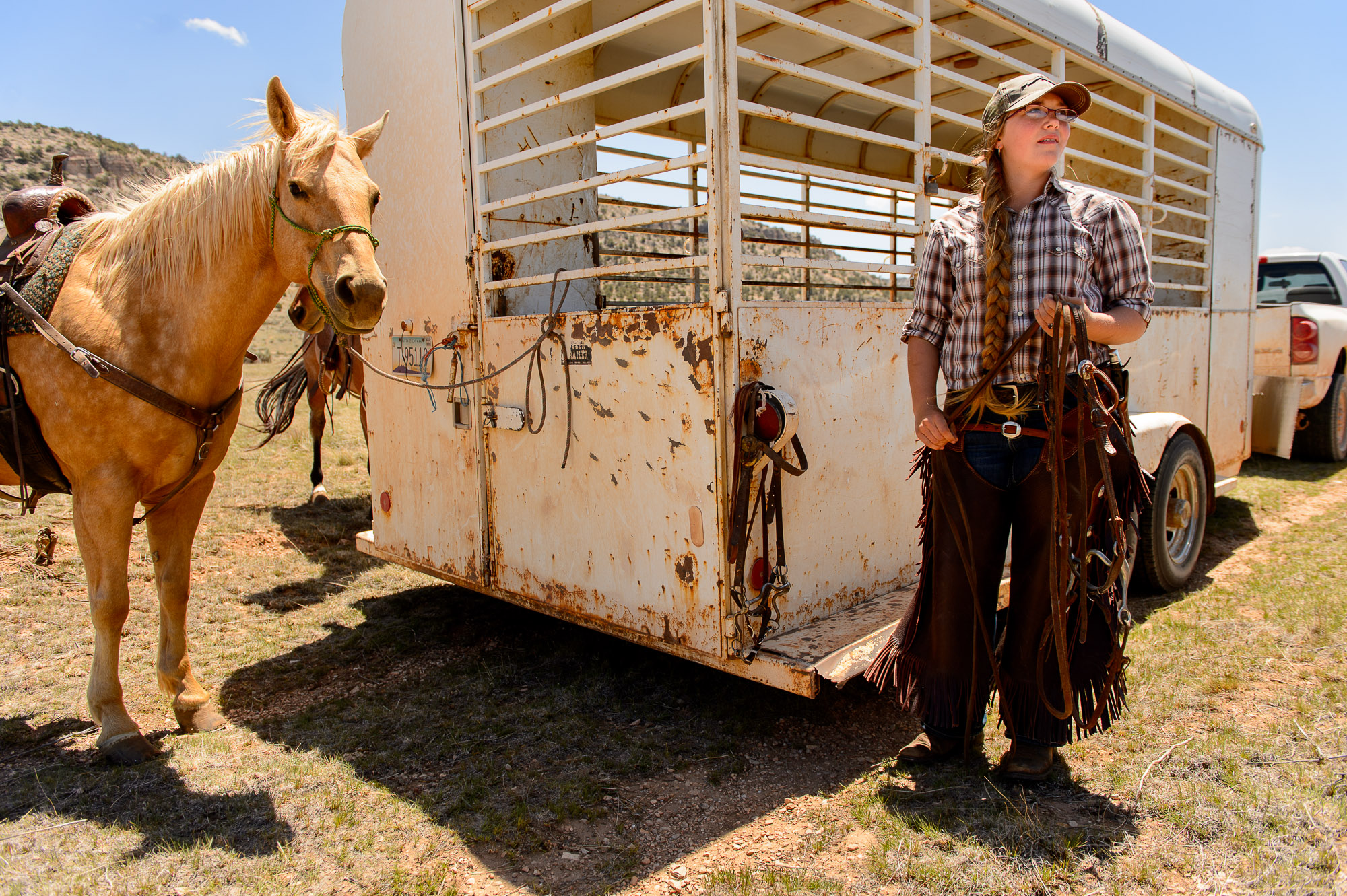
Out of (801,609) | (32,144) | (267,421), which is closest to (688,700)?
(801,609)

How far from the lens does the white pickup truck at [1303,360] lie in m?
6.66

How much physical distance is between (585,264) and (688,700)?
2.08 m

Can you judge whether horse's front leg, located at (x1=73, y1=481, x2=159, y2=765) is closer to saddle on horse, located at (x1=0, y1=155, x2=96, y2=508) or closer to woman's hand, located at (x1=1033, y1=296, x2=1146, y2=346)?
saddle on horse, located at (x1=0, y1=155, x2=96, y2=508)

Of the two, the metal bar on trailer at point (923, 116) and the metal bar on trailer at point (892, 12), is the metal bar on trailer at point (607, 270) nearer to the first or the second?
the metal bar on trailer at point (923, 116)

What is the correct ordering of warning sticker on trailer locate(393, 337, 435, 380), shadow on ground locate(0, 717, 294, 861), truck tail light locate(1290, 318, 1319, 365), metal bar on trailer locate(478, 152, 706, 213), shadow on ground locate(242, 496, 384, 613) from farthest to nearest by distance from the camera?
truck tail light locate(1290, 318, 1319, 365) → shadow on ground locate(242, 496, 384, 613) → warning sticker on trailer locate(393, 337, 435, 380) → metal bar on trailer locate(478, 152, 706, 213) → shadow on ground locate(0, 717, 294, 861)

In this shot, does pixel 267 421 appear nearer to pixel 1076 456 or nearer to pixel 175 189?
pixel 175 189

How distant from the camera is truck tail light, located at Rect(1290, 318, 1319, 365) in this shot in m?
7.23

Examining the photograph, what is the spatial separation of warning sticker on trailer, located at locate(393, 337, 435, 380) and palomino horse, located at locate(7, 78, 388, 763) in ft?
2.72

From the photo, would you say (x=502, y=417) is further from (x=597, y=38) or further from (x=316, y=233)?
(x=597, y=38)

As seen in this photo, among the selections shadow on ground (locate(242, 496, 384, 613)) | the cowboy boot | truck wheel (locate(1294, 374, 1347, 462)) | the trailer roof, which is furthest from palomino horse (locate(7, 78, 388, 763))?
truck wheel (locate(1294, 374, 1347, 462))

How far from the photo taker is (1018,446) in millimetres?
2510

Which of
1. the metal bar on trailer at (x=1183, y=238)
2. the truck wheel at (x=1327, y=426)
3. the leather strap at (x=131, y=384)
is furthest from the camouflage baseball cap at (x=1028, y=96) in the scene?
the truck wheel at (x=1327, y=426)

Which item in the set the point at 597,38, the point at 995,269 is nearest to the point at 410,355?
the point at 597,38

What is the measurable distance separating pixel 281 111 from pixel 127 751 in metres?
2.42
